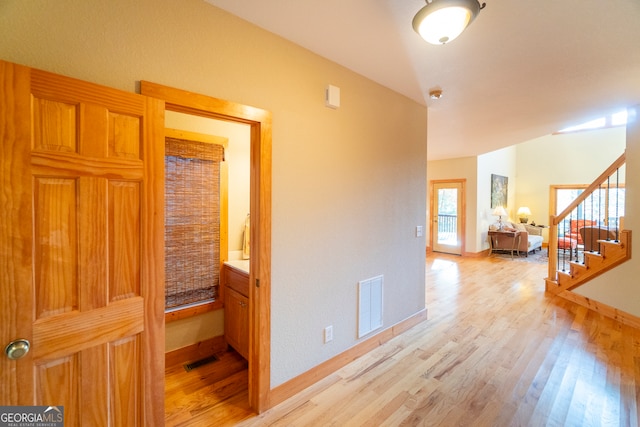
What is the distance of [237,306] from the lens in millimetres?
2387

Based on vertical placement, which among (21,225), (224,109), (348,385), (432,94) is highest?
(432,94)

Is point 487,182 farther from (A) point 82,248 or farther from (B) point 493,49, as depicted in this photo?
(A) point 82,248

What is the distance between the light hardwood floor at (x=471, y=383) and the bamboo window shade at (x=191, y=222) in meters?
0.71

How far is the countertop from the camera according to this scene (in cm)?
238

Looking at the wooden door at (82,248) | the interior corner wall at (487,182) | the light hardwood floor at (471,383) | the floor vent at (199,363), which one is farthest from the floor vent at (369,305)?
the interior corner wall at (487,182)

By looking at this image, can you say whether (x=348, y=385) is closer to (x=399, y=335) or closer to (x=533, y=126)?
(x=399, y=335)

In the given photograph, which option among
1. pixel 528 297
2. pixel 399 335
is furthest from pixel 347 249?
pixel 528 297

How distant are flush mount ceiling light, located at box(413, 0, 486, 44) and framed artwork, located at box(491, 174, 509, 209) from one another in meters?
7.51

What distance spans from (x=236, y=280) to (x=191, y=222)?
2.21 ft

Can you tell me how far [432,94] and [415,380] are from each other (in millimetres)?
2707

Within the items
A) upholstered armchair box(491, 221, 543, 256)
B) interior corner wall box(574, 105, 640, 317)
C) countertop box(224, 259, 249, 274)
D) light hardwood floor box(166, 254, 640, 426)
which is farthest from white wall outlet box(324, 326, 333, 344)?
upholstered armchair box(491, 221, 543, 256)

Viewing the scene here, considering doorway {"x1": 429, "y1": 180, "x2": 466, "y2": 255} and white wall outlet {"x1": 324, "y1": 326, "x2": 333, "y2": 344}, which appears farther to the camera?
doorway {"x1": 429, "y1": 180, "x2": 466, "y2": 255}

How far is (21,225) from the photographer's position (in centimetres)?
99

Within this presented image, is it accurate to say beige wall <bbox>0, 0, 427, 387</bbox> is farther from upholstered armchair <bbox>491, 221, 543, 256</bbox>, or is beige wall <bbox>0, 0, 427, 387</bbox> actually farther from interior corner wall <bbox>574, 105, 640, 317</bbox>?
upholstered armchair <bbox>491, 221, 543, 256</bbox>
